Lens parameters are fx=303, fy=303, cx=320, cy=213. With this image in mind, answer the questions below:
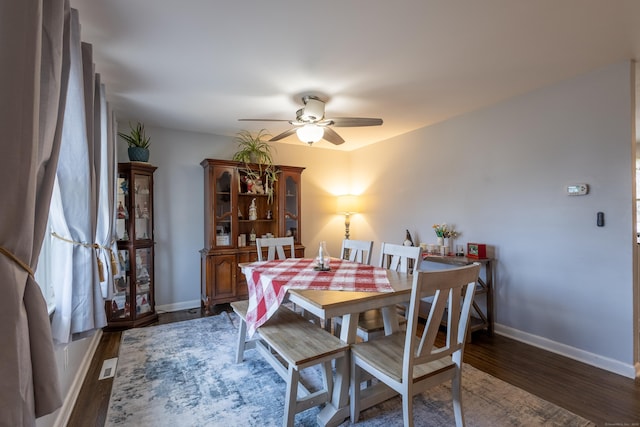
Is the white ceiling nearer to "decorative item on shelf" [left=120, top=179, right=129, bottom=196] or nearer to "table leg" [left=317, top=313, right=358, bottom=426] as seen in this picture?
"decorative item on shelf" [left=120, top=179, right=129, bottom=196]

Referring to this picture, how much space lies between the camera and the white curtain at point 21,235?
836 mm

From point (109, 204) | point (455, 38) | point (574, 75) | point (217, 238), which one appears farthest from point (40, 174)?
point (574, 75)

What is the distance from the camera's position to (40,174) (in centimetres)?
110

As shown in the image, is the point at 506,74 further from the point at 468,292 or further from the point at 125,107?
the point at 125,107

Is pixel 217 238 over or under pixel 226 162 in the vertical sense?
under

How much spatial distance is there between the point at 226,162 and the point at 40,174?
2.80 meters

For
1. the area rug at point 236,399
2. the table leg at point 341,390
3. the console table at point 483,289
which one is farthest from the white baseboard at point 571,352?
the table leg at point 341,390

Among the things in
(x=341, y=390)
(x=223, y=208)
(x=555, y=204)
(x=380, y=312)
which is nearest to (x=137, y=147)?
(x=223, y=208)

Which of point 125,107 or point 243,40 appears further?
point 125,107

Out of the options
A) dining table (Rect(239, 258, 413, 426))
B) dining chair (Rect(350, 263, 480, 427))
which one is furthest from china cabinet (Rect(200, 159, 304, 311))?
dining chair (Rect(350, 263, 480, 427))

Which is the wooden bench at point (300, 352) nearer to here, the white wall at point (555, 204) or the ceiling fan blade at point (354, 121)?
the ceiling fan blade at point (354, 121)

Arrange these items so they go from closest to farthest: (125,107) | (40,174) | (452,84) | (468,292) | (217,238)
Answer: (40,174)
(468,292)
(452,84)
(125,107)
(217,238)

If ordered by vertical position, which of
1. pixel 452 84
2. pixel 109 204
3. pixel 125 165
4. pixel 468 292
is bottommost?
pixel 468 292

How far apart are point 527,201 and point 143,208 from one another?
409 cm
